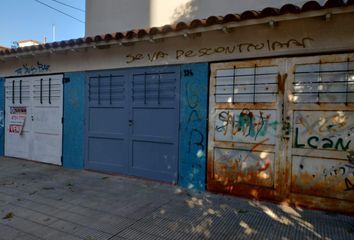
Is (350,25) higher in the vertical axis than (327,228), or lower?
higher

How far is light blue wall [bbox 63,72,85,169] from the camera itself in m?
6.72

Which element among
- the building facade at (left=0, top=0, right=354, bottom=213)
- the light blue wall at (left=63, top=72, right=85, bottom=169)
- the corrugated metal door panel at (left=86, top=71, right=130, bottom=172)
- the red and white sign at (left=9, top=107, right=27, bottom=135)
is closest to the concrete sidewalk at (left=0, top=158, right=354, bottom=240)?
the building facade at (left=0, top=0, right=354, bottom=213)

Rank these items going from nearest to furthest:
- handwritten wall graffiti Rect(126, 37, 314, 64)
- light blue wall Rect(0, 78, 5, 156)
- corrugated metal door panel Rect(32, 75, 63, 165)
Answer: handwritten wall graffiti Rect(126, 37, 314, 64) < corrugated metal door panel Rect(32, 75, 63, 165) < light blue wall Rect(0, 78, 5, 156)

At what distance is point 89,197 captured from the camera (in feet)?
15.7

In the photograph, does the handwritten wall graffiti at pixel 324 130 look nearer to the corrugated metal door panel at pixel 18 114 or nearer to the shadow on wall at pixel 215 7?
the shadow on wall at pixel 215 7

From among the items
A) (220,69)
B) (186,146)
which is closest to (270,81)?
(220,69)

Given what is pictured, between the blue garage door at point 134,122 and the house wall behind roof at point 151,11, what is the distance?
1671 millimetres

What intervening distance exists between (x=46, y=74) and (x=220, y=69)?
4.90 meters

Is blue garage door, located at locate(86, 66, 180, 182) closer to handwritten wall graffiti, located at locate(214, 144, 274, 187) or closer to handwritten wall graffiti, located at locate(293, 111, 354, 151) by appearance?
handwritten wall graffiti, located at locate(214, 144, 274, 187)

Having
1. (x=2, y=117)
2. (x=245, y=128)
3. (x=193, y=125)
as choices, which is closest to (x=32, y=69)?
(x=2, y=117)

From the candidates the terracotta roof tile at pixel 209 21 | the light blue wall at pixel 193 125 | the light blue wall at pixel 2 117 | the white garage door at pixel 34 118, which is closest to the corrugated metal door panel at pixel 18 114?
the white garage door at pixel 34 118

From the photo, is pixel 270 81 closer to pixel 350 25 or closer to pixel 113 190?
pixel 350 25

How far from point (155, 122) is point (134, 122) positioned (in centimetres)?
54

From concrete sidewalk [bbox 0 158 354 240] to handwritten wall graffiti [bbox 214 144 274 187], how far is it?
13.9 inches
